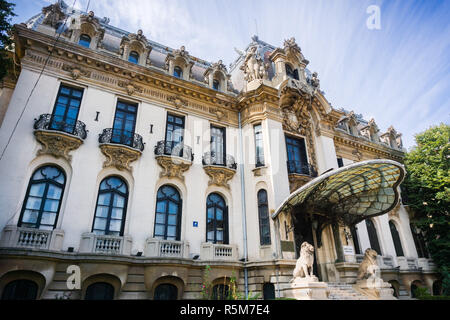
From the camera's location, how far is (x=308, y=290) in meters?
12.1

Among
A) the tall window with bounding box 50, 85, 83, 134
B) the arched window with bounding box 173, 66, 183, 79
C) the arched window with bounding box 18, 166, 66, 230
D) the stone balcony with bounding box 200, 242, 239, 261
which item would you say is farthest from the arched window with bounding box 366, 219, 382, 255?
the tall window with bounding box 50, 85, 83, 134

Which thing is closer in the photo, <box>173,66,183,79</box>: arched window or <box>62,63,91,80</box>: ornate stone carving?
<box>62,63,91,80</box>: ornate stone carving

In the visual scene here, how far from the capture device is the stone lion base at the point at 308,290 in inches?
477

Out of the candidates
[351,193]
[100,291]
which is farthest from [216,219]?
[351,193]

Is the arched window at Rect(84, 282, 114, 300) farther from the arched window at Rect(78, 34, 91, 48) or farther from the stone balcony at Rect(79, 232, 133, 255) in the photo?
the arched window at Rect(78, 34, 91, 48)

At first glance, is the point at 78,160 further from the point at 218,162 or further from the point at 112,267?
the point at 218,162

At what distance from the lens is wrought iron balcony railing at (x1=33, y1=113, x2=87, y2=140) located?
12.5 meters

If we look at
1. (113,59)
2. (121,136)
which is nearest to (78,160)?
(121,136)

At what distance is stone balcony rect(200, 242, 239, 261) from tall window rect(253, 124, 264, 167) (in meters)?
5.22

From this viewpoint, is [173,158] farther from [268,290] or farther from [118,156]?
[268,290]

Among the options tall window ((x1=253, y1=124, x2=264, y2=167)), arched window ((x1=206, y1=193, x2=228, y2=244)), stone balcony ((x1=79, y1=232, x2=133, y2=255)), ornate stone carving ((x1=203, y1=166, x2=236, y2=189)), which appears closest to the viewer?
stone balcony ((x1=79, y1=232, x2=133, y2=255))
